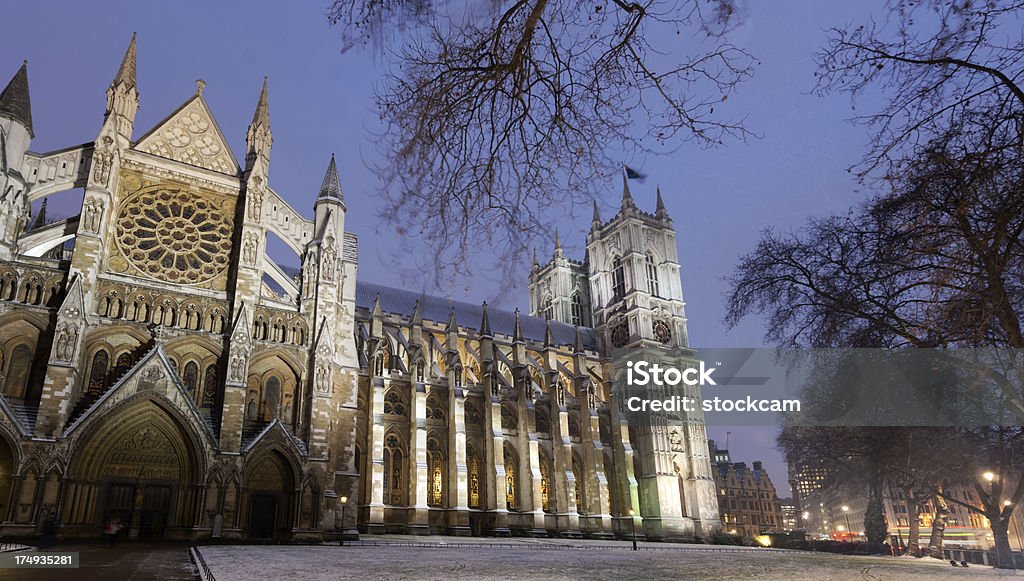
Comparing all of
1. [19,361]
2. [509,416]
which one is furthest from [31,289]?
[509,416]

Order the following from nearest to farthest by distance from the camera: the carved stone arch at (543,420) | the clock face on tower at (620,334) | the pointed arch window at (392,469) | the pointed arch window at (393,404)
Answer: the pointed arch window at (392,469) → the pointed arch window at (393,404) → the carved stone arch at (543,420) → the clock face on tower at (620,334)

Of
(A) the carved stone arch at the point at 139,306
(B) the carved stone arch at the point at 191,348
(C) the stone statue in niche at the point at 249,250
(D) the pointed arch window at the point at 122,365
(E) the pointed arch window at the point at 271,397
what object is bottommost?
(E) the pointed arch window at the point at 271,397

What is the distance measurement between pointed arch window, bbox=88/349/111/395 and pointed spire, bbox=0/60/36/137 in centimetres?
1018

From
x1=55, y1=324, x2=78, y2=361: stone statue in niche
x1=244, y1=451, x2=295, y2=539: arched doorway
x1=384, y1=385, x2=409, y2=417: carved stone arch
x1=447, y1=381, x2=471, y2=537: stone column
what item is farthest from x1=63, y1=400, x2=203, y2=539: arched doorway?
x1=447, y1=381, x2=471, y2=537: stone column

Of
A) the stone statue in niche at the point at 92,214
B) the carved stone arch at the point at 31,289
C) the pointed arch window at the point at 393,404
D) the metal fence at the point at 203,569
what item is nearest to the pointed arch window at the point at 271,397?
the carved stone arch at the point at 31,289

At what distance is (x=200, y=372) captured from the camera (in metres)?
26.2

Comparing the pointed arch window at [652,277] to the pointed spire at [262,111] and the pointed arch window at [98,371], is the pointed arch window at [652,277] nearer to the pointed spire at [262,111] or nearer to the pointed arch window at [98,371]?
the pointed spire at [262,111]

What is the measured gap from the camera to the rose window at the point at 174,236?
2700 cm

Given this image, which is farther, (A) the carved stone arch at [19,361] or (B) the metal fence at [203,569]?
(A) the carved stone arch at [19,361]

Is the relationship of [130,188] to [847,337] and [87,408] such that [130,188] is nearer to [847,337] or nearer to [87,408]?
[87,408]

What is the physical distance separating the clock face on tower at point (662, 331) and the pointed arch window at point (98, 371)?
1585 inches

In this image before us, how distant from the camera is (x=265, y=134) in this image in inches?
1222

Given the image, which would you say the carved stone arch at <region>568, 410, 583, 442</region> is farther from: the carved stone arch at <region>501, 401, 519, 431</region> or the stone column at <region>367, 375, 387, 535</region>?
the stone column at <region>367, 375, 387, 535</region>

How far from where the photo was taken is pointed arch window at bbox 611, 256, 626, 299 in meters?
56.8
